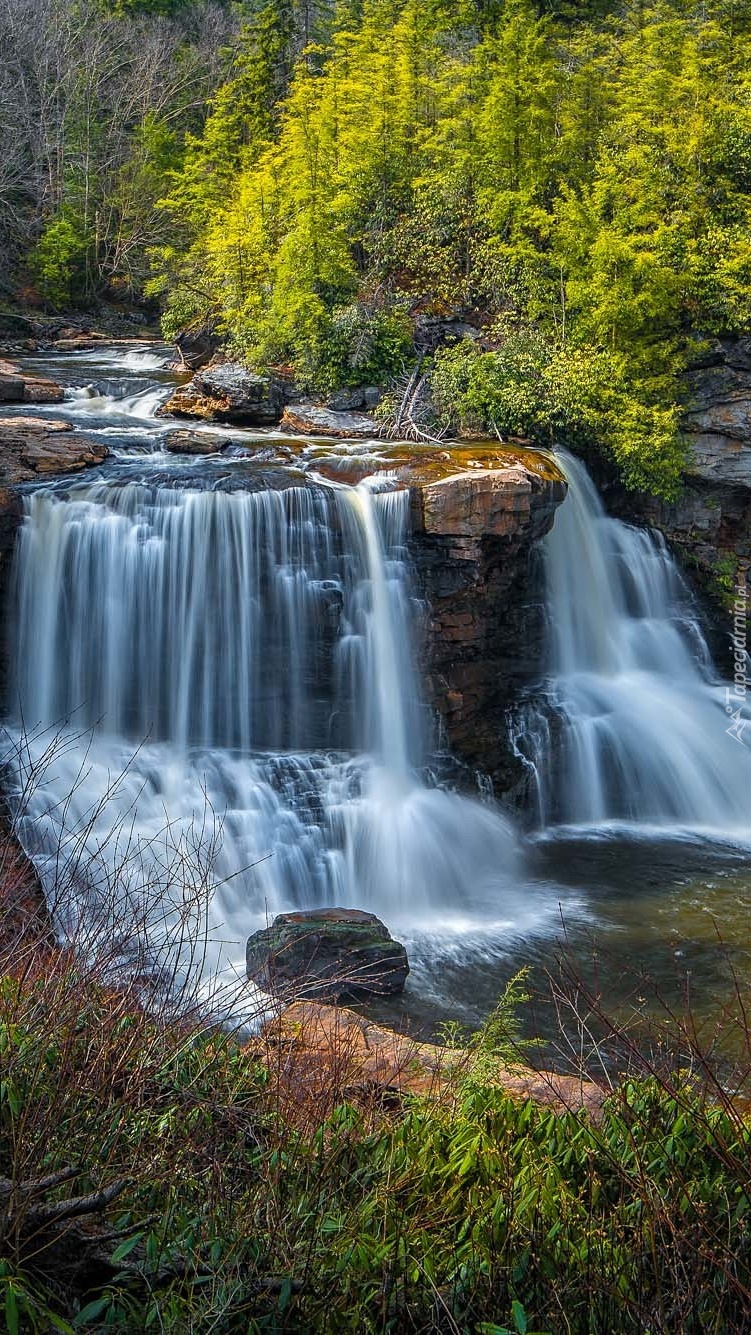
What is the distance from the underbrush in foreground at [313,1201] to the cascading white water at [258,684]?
6.45 m

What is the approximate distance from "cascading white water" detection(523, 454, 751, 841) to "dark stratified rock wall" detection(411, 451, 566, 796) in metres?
0.65

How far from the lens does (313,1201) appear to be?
3455mm

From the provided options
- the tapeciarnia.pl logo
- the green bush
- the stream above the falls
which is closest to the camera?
the stream above the falls

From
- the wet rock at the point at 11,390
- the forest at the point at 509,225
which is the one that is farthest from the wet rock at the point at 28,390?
the forest at the point at 509,225

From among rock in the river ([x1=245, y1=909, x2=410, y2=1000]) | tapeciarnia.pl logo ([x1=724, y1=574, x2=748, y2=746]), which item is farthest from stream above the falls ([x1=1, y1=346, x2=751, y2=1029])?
rock in the river ([x1=245, y1=909, x2=410, y2=1000])

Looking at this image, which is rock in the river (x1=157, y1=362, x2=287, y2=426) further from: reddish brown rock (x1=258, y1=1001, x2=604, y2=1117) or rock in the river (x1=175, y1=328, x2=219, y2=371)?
reddish brown rock (x1=258, y1=1001, x2=604, y2=1117)

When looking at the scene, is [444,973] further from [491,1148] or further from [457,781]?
[491,1148]

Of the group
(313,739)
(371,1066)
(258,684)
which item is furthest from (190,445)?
(371,1066)

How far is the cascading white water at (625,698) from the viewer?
12.8 meters

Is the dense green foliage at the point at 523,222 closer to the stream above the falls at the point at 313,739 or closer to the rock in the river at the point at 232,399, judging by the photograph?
the rock in the river at the point at 232,399

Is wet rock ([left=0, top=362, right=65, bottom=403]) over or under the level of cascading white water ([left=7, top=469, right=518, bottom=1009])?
over

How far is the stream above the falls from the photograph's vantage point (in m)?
10.3

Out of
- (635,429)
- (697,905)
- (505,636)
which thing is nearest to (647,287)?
(635,429)

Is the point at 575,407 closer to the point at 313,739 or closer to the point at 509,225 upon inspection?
the point at 509,225
